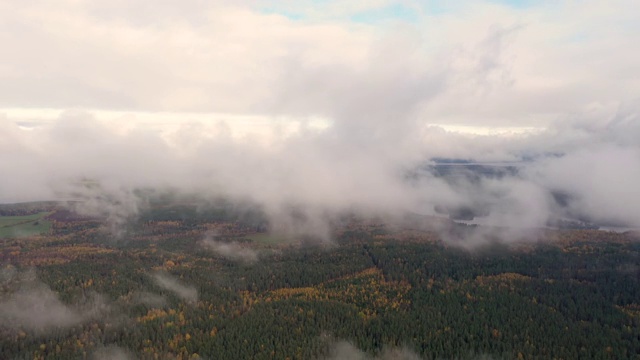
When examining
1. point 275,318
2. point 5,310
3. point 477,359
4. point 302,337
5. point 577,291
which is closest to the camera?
point 477,359

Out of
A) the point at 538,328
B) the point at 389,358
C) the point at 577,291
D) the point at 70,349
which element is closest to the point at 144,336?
the point at 70,349

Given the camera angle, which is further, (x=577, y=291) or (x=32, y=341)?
(x=577, y=291)

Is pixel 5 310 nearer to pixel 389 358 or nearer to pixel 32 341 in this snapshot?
pixel 32 341

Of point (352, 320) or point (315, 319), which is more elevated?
point (315, 319)

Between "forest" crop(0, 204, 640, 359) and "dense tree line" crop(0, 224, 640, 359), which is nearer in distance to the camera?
"forest" crop(0, 204, 640, 359)

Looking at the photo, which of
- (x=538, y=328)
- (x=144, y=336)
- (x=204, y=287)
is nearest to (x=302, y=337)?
(x=144, y=336)

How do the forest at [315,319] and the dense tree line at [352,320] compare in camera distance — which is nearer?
the forest at [315,319]

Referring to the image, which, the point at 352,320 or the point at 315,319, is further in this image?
the point at 315,319

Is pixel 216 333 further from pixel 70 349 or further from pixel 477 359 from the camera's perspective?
pixel 477 359

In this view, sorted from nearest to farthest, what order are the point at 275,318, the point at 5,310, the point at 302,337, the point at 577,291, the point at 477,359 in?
the point at 477,359, the point at 302,337, the point at 275,318, the point at 5,310, the point at 577,291

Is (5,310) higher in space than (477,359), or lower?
higher
